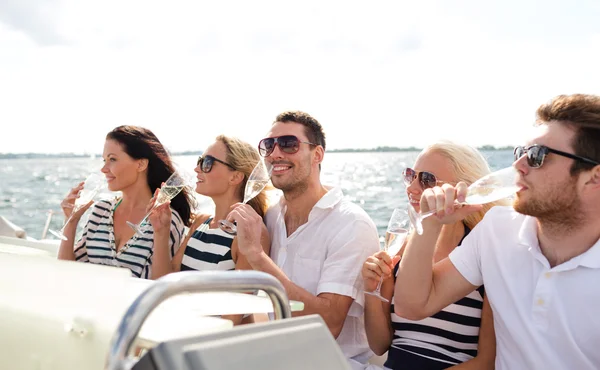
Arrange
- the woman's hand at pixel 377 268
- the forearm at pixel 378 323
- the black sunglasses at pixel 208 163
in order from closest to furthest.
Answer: the woman's hand at pixel 377 268, the forearm at pixel 378 323, the black sunglasses at pixel 208 163

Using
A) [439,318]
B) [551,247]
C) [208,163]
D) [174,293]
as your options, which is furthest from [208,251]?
[174,293]

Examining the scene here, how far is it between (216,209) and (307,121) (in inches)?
31.7

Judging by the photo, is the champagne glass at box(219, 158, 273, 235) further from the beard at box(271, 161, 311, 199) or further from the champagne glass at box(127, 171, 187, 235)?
the champagne glass at box(127, 171, 187, 235)

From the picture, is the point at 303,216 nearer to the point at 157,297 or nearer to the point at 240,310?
the point at 240,310

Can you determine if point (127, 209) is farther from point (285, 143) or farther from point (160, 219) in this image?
point (285, 143)

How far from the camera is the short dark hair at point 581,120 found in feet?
7.17

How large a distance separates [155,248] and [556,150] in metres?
2.34

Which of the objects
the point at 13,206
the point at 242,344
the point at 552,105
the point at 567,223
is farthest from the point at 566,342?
the point at 13,206

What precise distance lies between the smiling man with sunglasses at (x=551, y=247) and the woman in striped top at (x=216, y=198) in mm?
1437

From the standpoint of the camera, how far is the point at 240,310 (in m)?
1.40

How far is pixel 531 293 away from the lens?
228 cm

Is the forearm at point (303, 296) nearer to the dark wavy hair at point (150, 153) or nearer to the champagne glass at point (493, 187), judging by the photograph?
the champagne glass at point (493, 187)

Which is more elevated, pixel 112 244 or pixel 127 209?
pixel 127 209

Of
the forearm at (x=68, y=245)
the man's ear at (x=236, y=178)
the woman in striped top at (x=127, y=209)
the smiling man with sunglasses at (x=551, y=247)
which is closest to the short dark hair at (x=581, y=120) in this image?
the smiling man with sunglasses at (x=551, y=247)
